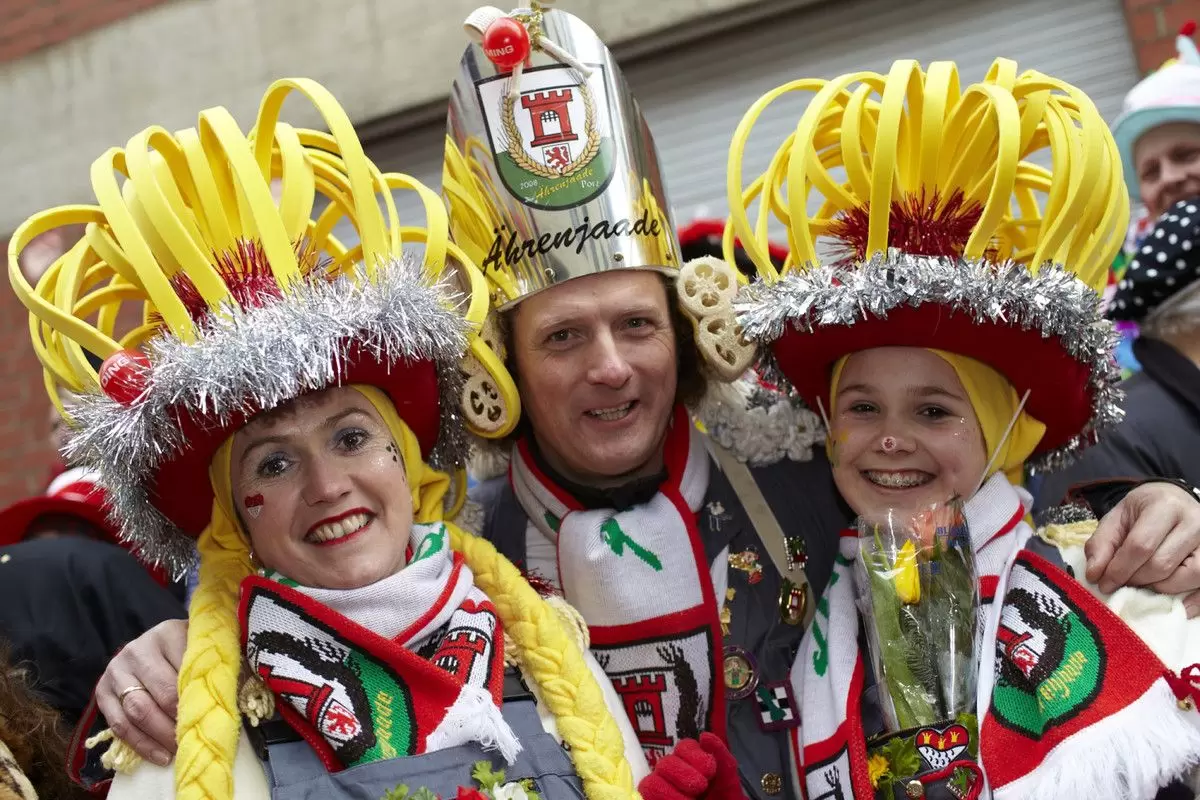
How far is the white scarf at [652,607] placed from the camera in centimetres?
265

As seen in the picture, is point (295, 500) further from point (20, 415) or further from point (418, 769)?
point (20, 415)

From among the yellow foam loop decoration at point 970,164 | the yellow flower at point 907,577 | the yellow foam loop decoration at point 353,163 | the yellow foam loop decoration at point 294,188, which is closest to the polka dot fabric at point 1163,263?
the yellow foam loop decoration at point 970,164

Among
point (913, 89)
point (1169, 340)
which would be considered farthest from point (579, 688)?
point (1169, 340)

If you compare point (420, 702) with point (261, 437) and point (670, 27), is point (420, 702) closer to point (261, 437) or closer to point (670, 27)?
point (261, 437)

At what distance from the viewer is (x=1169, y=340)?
3.47m

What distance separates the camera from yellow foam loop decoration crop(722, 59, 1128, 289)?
7.95 feet

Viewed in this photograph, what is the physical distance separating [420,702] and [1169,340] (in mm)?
2345

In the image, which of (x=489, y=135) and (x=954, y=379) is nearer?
(x=954, y=379)

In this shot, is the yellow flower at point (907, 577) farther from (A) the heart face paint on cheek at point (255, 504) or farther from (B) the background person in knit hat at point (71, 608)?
(B) the background person in knit hat at point (71, 608)

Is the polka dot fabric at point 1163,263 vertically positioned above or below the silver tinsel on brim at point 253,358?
below

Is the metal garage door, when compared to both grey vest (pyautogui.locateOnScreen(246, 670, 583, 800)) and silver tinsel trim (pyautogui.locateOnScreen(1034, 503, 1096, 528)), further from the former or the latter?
grey vest (pyautogui.locateOnScreen(246, 670, 583, 800))

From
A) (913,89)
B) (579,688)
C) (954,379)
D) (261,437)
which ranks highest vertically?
(913,89)

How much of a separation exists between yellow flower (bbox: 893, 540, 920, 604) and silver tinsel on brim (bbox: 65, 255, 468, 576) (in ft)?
3.00

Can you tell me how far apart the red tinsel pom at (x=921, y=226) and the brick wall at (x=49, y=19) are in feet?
16.6
